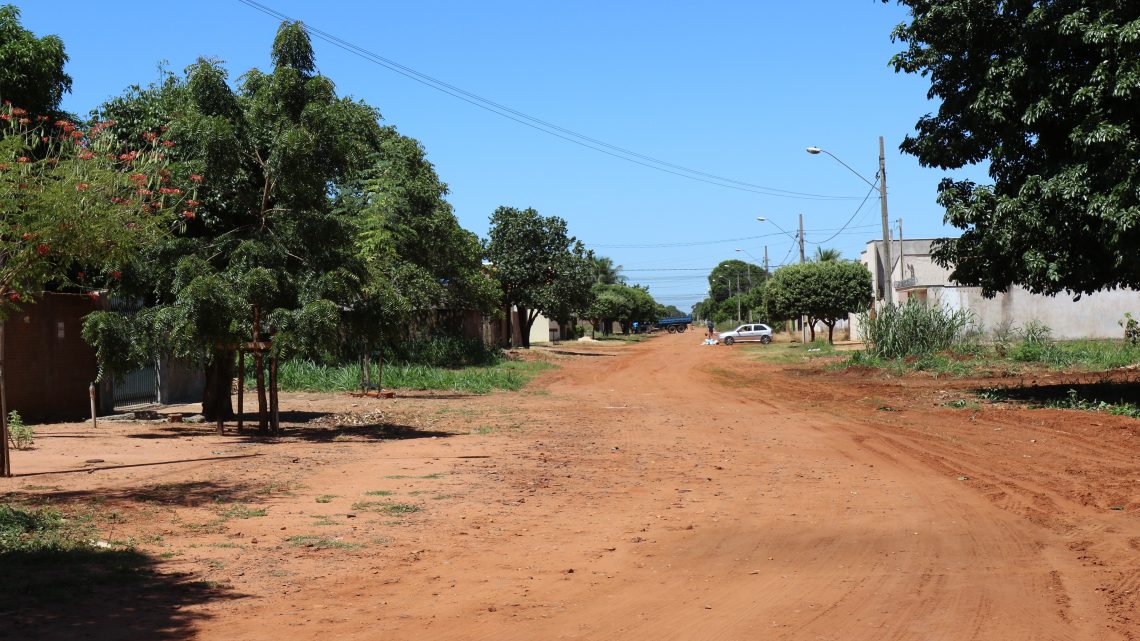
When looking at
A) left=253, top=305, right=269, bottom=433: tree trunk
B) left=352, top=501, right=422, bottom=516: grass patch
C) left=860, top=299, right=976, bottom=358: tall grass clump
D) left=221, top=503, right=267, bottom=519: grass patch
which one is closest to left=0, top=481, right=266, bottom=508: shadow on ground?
left=221, top=503, right=267, bottom=519: grass patch

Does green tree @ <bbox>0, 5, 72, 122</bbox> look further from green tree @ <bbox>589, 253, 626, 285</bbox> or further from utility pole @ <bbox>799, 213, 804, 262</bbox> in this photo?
green tree @ <bbox>589, 253, 626, 285</bbox>

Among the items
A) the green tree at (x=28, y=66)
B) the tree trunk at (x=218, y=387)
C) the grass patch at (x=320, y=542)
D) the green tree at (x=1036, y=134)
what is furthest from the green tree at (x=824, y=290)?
the grass patch at (x=320, y=542)

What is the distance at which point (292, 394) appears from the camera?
26578 mm

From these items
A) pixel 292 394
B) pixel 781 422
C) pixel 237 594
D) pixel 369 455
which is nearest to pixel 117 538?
pixel 237 594

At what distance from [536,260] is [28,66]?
106ft

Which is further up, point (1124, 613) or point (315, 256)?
point (315, 256)

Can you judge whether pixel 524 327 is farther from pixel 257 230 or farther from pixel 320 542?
pixel 320 542

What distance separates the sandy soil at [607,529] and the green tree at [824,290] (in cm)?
3607

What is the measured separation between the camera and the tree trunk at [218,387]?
56.6 feet

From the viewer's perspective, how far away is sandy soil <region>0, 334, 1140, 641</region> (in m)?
6.21

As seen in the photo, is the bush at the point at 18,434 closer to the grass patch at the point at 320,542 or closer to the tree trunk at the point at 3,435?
the tree trunk at the point at 3,435

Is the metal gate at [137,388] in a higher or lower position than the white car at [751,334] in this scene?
lower

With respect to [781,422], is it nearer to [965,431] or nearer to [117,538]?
[965,431]

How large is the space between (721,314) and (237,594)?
139m
